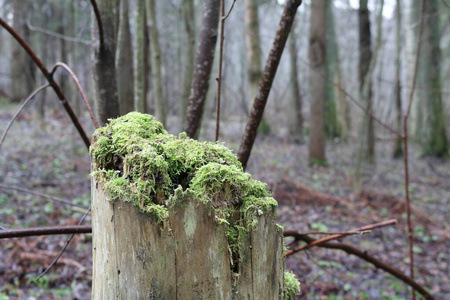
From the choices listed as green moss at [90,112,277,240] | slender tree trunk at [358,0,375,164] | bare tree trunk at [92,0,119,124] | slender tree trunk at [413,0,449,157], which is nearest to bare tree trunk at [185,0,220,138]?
bare tree trunk at [92,0,119,124]

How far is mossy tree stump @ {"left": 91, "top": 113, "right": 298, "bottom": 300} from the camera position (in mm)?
1065

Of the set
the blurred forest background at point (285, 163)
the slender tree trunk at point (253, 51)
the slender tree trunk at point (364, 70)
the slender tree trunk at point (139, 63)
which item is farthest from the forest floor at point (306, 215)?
the slender tree trunk at point (253, 51)

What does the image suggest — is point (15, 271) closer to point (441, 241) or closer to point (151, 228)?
point (151, 228)

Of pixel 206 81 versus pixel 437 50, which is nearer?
pixel 206 81

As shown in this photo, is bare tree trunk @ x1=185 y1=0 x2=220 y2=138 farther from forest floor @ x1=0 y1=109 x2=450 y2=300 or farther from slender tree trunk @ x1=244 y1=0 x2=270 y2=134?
slender tree trunk @ x1=244 y1=0 x2=270 y2=134

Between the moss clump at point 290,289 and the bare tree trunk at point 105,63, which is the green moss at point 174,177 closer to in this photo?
the moss clump at point 290,289

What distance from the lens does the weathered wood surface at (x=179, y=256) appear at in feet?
3.48

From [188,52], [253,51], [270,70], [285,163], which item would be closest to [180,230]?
[270,70]

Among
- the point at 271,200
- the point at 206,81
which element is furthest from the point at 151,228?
the point at 206,81

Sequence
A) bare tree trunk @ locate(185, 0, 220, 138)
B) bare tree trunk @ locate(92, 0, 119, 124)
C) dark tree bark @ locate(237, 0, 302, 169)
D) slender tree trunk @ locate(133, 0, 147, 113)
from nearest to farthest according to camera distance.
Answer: dark tree bark @ locate(237, 0, 302, 169) < bare tree trunk @ locate(92, 0, 119, 124) < bare tree trunk @ locate(185, 0, 220, 138) < slender tree trunk @ locate(133, 0, 147, 113)

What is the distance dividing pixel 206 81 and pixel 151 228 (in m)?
1.93

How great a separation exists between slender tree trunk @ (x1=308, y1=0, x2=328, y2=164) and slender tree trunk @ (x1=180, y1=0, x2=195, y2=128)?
231 inches

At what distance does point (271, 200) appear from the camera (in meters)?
1.20

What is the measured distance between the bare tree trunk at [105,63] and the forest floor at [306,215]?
0.81m
